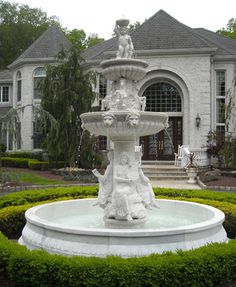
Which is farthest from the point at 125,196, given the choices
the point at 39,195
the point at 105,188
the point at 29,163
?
the point at 29,163

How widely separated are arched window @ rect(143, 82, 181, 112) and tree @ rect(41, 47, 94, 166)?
4705mm

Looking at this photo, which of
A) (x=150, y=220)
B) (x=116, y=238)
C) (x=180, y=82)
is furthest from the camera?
(x=180, y=82)

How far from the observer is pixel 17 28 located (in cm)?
5134

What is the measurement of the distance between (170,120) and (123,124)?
20.7 m

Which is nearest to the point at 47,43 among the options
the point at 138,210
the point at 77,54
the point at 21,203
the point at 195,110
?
the point at 77,54

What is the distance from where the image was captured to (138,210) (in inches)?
307

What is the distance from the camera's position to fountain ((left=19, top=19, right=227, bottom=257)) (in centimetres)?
611

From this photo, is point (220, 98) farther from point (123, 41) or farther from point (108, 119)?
point (108, 119)

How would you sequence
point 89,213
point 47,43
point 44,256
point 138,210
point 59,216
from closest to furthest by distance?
point 44,256, point 138,210, point 59,216, point 89,213, point 47,43

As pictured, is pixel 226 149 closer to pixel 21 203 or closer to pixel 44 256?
pixel 21 203

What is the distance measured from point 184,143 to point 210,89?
4.05 metres

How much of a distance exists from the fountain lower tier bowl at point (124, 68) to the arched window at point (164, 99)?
19300mm

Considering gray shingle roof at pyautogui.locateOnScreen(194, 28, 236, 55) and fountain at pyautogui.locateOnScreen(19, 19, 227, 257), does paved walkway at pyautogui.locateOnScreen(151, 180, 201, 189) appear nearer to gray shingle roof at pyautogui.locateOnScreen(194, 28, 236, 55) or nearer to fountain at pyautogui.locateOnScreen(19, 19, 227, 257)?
fountain at pyautogui.locateOnScreen(19, 19, 227, 257)

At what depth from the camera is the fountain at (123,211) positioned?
611cm
